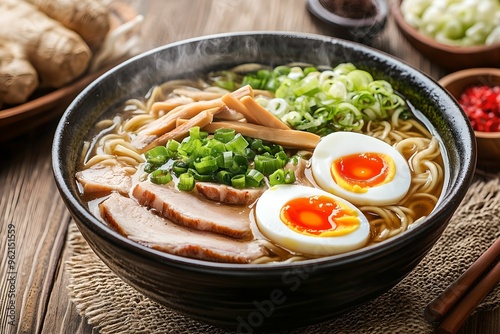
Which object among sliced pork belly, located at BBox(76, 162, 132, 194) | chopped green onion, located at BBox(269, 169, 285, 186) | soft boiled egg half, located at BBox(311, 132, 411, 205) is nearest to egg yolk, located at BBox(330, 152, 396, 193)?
soft boiled egg half, located at BBox(311, 132, 411, 205)

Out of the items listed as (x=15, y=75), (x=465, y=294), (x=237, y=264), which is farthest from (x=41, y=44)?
(x=465, y=294)

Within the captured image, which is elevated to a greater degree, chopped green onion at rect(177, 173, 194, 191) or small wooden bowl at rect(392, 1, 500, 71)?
chopped green onion at rect(177, 173, 194, 191)

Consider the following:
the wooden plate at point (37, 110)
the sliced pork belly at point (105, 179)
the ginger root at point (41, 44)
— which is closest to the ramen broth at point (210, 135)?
the sliced pork belly at point (105, 179)

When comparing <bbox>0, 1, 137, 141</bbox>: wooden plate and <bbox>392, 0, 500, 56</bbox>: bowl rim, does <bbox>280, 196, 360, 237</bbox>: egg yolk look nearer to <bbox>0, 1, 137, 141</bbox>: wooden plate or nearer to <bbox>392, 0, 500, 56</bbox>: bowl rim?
<bbox>0, 1, 137, 141</bbox>: wooden plate

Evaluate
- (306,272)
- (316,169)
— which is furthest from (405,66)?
(306,272)

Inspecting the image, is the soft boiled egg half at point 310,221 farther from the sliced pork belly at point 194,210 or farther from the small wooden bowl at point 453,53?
the small wooden bowl at point 453,53

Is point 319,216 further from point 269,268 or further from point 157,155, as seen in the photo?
point 157,155
